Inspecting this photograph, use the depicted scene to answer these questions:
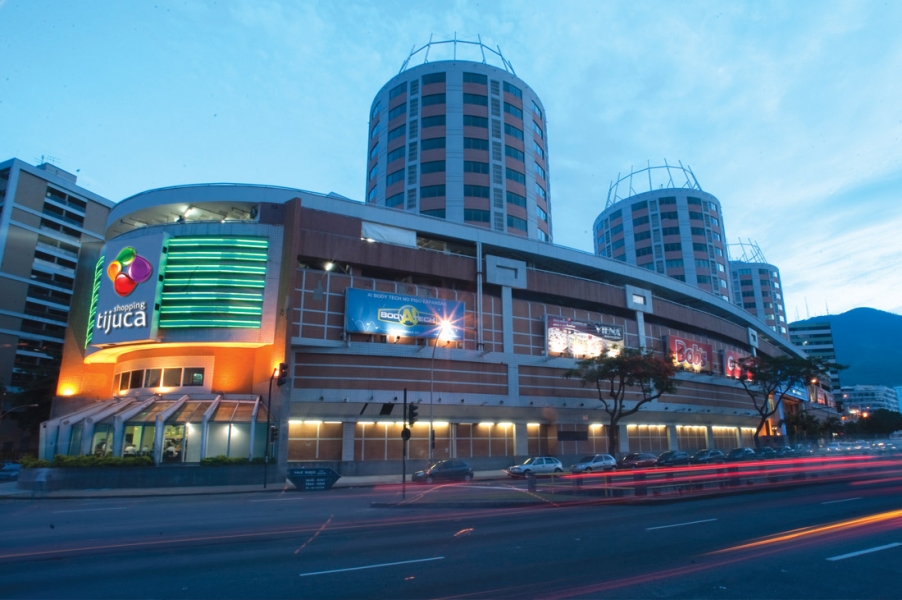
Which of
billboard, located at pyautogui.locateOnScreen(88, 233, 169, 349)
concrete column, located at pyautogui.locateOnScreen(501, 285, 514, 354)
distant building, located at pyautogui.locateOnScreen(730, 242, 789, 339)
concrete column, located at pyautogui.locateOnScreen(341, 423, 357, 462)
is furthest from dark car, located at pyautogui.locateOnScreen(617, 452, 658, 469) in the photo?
distant building, located at pyautogui.locateOnScreen(730, 242, 789, 339)

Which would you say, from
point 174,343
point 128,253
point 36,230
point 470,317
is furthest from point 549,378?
point 36,230

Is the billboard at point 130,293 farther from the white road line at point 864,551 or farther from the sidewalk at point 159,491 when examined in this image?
the white road line at point 864,551

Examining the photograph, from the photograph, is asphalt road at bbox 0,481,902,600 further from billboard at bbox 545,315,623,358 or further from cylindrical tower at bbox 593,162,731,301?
cylindrical tower at bbox 593,162,731,301

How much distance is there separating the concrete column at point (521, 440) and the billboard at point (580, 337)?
7.35m

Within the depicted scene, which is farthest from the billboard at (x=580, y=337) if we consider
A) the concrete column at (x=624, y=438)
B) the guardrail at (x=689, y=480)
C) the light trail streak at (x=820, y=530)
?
the light trail streak at (x=820, y=530)

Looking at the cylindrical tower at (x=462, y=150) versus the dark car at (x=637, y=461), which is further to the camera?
the cylindrical tower at (x=462, y=150)

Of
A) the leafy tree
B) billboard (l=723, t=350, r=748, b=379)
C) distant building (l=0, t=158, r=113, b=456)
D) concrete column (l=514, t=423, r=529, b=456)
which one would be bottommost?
concrete column (l=514, t=423, r=529, b=456)

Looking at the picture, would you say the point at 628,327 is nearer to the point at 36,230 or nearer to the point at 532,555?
the point at 532,555

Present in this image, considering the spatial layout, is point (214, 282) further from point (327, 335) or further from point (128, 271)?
point (327, 335)

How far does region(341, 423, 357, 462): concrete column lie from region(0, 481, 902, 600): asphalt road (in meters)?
23.1

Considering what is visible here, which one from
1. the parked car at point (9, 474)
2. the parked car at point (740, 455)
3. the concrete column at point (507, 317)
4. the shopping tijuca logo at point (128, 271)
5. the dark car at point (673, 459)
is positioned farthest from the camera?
the concrete column at point (507, 317)

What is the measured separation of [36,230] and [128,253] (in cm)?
4527

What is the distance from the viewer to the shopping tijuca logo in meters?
42.5

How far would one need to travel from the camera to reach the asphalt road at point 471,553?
9.06 m
